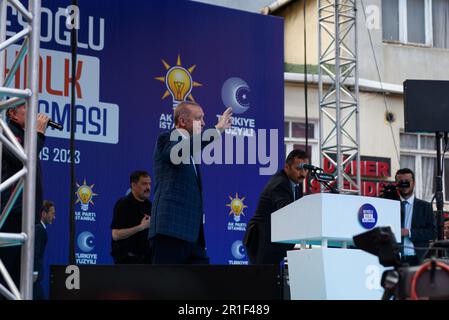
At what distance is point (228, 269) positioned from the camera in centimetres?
473

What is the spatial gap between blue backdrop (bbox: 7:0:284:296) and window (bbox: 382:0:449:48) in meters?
7.23

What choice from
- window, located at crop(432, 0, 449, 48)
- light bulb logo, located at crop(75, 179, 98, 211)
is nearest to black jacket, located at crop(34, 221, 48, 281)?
light bulb logo, located at crop(75, 179, 98, 211)

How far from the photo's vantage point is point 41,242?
23.9 feet

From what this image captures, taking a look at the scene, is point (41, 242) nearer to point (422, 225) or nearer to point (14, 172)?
point (14, 172)

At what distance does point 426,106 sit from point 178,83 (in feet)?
8.88

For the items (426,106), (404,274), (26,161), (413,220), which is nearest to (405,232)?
(413,220)

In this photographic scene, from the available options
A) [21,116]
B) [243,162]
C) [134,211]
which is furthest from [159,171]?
[243,162]

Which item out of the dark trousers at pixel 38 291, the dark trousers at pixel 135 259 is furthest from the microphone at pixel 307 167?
the dark trousers at pixel 38 291

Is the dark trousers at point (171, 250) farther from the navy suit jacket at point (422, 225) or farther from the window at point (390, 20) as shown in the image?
the window at point (390, 20)

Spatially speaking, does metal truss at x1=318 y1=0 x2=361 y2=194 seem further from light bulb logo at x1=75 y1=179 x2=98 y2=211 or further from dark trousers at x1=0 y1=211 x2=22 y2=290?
dark trousers at x1=0 y1=211 x2=22 y2=290

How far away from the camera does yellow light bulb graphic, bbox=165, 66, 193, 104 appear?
924 cm

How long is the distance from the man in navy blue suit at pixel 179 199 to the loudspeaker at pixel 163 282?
1151 mm

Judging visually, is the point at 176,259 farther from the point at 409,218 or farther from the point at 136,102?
the point at 136,102

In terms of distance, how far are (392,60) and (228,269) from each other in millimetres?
12404
